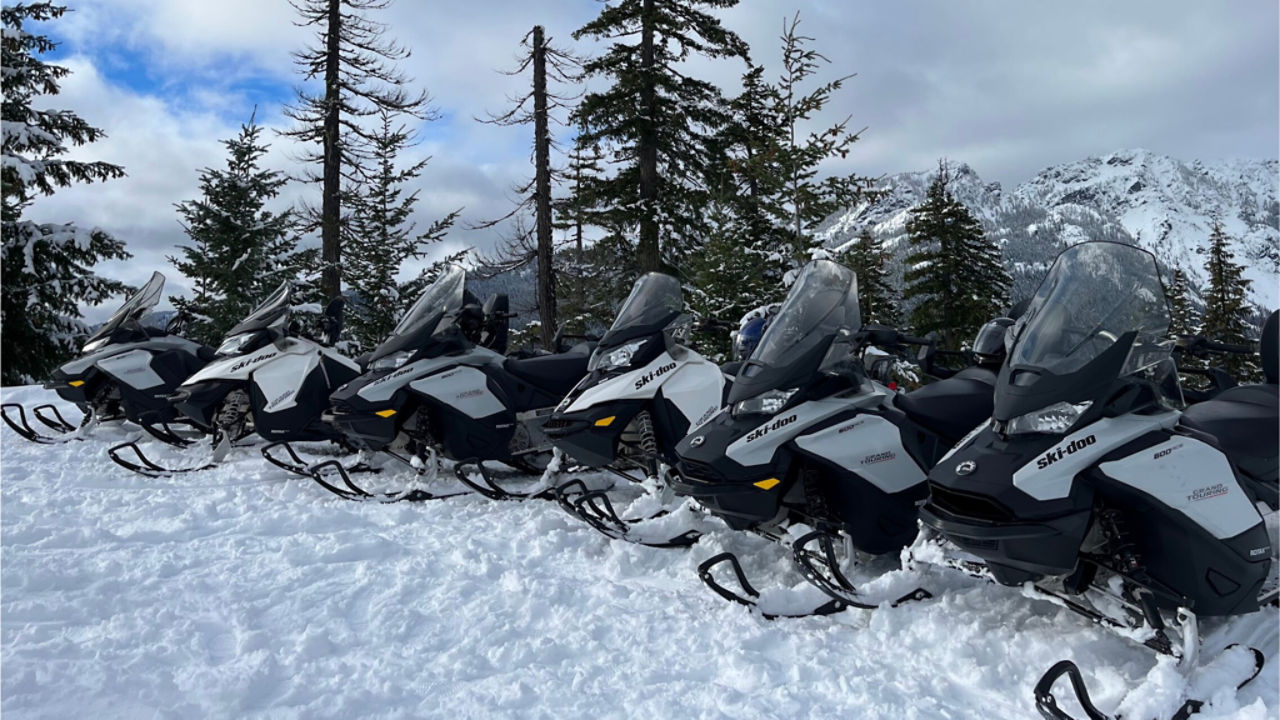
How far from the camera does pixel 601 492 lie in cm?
468

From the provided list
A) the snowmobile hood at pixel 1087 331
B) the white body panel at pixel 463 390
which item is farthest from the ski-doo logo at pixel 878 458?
the white body panel at pixel 463 390

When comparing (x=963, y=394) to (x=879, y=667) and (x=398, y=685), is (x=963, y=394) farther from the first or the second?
(x=398, y=685)

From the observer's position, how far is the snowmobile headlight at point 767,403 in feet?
12.9

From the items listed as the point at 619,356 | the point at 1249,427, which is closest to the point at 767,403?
the point at 619,356

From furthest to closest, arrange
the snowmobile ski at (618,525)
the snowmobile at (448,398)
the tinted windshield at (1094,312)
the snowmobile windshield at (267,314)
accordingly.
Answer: the snowmobile windshield at (267,314) < the snowmobile at (448,398) < the snowmobile ski at (618,525) < the tinted windshield at (1094,312)

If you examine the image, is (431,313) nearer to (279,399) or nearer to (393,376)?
(393,376)

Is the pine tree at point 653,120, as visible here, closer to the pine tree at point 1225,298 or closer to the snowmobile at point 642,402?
the snowmobile at point 642,402

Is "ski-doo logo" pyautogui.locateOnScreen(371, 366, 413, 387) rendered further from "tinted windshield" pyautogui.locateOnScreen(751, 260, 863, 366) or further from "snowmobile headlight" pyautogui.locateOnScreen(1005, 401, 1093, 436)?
"snowmobile headlight" pyautogui.locateOnScreen(1005, 401, 1093, 436)

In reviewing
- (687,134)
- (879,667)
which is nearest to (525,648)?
(879,667)

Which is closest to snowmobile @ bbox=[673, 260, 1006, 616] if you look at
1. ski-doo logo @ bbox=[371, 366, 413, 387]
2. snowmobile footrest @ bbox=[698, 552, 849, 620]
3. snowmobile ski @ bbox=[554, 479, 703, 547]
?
snowmobile footrest @ bbox=[698, 552, 849, 620]

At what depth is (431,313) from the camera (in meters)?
6.29

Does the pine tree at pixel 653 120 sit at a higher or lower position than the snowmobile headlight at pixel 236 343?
higher

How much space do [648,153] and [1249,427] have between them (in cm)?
1481

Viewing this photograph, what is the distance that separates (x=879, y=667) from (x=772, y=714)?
0.56m
